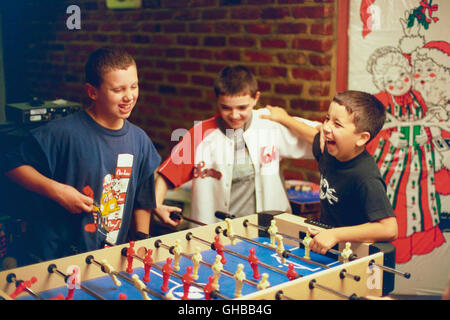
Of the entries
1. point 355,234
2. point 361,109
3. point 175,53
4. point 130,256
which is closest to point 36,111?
point 130,256

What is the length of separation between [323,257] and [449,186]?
1485mm

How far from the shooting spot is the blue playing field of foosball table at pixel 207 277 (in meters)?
1.66

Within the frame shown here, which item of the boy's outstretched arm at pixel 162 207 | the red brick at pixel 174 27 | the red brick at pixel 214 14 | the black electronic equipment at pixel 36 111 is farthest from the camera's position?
the red brick at pixel 174 27

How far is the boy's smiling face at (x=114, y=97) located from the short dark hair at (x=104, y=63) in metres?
0.02

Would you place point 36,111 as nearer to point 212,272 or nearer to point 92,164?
point 92,164

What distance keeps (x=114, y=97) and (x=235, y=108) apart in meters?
0.57

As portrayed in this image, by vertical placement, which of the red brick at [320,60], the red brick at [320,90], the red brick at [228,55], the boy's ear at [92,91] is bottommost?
the red brick at [320,90]

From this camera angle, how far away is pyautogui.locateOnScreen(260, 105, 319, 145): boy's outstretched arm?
2584mm

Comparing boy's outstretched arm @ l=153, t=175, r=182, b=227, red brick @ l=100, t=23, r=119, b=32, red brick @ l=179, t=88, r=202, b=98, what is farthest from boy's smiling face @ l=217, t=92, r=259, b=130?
red brick @ l=100, t=23, r=119, b=32

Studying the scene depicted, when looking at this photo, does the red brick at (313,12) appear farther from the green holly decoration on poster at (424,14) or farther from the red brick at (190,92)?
the red brick at (190,92)

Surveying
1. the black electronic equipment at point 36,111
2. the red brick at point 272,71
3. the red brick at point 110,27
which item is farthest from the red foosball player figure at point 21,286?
the red brick at point 110,27

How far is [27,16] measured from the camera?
12.1 feet

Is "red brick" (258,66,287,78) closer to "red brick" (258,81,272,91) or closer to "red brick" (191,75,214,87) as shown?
"red brick" (258,81,272,91)
